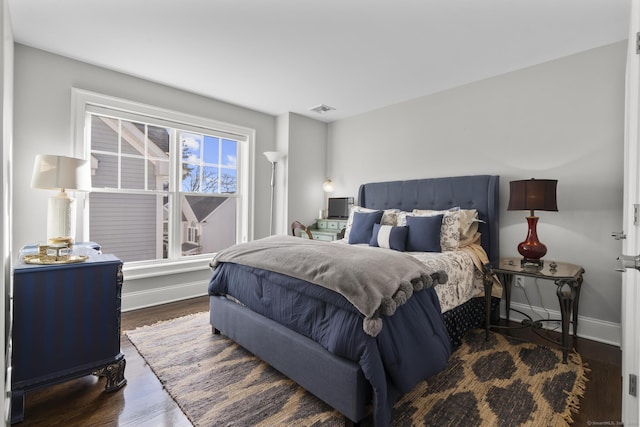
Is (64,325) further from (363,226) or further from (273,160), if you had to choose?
(273,160)

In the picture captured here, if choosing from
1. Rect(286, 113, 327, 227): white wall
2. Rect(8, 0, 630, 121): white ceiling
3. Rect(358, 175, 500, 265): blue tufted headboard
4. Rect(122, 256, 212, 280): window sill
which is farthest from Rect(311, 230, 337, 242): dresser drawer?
Rect(8, 0, 630, 121): white ceiling

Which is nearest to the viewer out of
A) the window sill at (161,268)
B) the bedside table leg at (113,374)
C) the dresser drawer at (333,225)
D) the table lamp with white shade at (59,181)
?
the bedside table leg at (113,374)

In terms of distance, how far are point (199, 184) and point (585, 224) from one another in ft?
13.6

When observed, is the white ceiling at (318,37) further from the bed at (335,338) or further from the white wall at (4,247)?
the bed at (335,338)

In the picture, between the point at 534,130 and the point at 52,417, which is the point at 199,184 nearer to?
the point at 52,417

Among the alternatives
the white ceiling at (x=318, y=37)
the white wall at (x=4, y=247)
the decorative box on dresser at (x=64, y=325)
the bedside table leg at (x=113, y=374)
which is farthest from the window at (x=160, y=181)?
the bedside table leg at (x=113, y=374)

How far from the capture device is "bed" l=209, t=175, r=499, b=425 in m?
1.47

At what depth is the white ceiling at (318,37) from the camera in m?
2.15

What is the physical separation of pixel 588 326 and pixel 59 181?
14.3 ft

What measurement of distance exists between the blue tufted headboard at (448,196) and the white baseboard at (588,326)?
59cm

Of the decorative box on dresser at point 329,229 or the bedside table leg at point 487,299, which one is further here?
the decorative box on dresser at point 329,229

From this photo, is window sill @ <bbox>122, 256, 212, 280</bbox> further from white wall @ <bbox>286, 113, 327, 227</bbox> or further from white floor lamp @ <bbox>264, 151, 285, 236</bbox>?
white wall @ <bbox>286, 113, 327, 227</bbox>

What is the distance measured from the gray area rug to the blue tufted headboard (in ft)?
3.38

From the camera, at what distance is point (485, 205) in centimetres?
309
